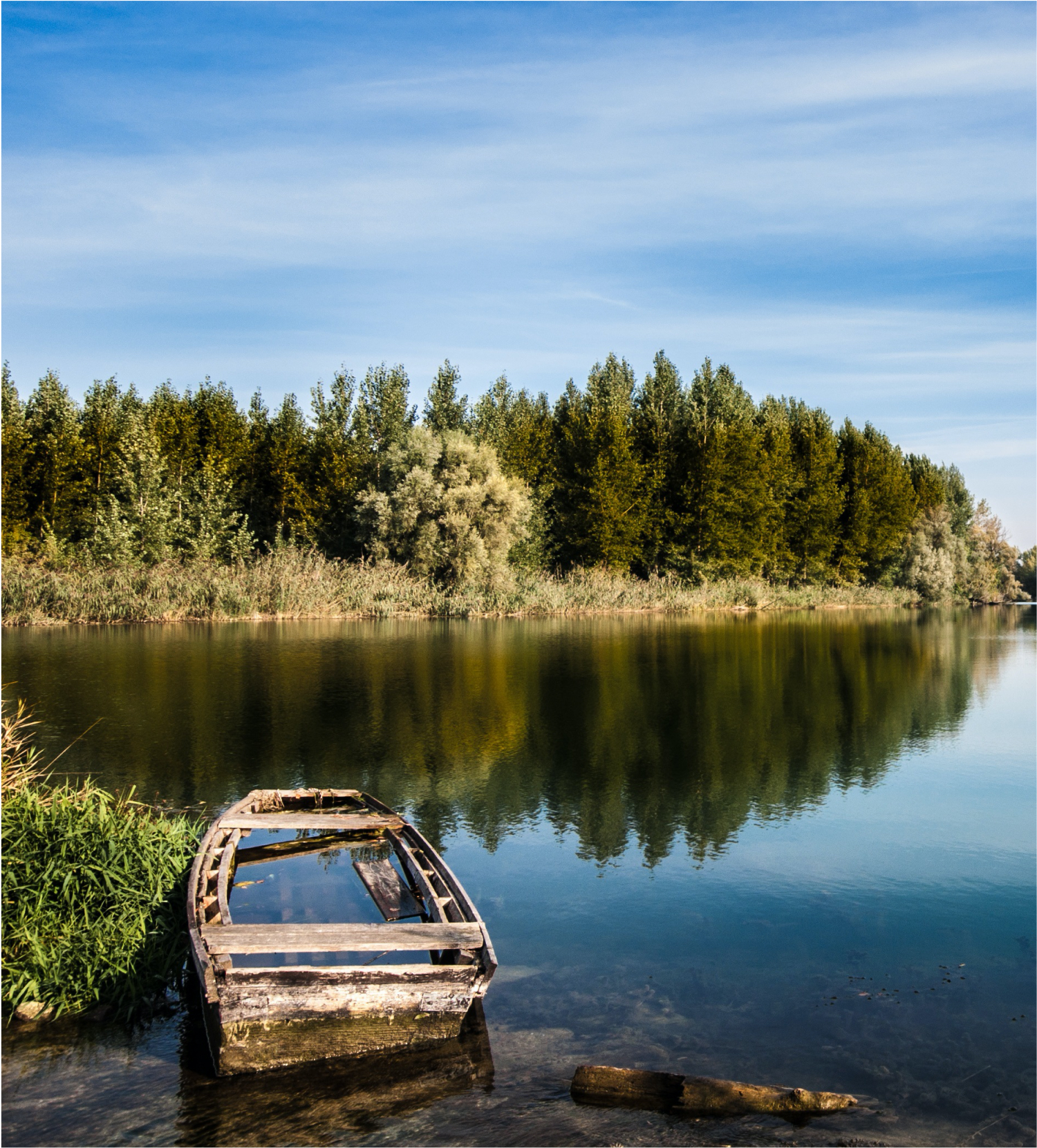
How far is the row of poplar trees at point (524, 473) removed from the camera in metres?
43.7

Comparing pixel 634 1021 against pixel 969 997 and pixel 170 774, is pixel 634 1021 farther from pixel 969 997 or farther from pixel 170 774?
pixel 170 774

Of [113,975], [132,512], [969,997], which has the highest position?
[132,512]

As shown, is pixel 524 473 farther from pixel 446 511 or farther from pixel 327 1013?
pixel 327 1013

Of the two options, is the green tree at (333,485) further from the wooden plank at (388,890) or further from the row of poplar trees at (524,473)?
the wooden plank at (388,890)

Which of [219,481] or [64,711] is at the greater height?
[219,481]

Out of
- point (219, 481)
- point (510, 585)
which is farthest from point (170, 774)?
point (219, 481)

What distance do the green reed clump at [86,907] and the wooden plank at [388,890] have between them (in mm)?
1665

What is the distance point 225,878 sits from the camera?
750cm

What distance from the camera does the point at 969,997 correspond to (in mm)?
7145

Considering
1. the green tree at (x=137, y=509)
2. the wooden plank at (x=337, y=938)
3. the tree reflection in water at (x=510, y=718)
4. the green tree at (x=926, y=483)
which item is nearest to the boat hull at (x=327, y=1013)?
the wooden plank at (x=337, y=938)

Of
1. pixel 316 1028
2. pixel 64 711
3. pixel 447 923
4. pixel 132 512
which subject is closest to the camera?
pixel 316 1028

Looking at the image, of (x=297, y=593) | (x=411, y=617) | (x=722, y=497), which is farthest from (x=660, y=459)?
(x=297, y=593)

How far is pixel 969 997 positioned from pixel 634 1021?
8.89 feet

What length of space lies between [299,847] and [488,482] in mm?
36000
